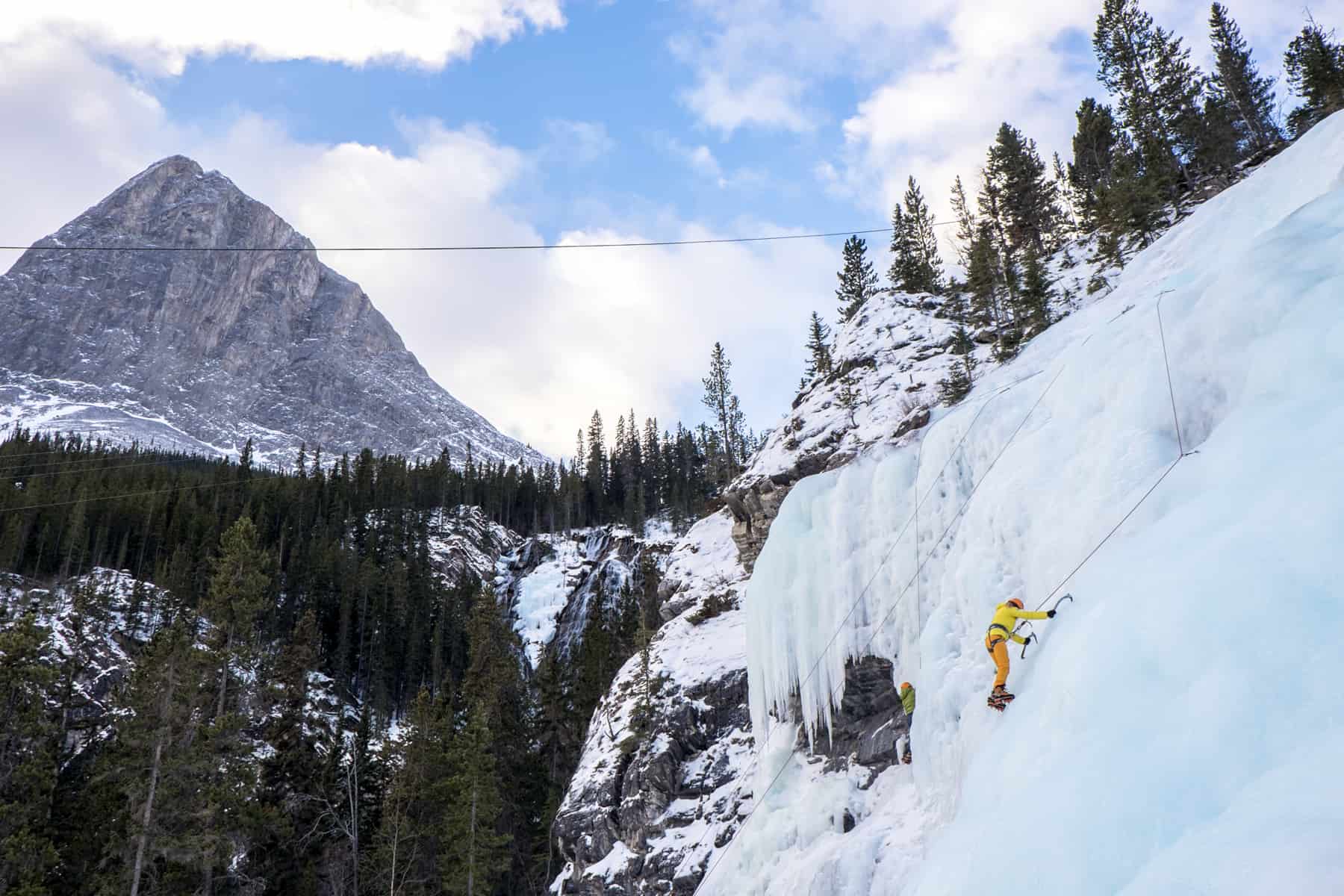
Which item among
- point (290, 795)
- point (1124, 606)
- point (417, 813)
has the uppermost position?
point (1124, 606)

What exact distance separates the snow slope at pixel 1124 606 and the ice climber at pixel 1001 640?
7.4 inches

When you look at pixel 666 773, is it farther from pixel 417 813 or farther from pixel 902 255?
pixel 902 255

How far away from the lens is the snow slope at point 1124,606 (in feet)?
11.3

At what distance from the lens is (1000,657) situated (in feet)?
22.4

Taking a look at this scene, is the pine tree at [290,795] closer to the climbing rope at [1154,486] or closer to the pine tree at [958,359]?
the climbing rope at [1154,486]

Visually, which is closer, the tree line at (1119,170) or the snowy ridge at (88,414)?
the tree line at (1119,170)

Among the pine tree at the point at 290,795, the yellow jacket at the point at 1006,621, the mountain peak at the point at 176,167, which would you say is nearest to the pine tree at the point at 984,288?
the yellow jacket at the point at 1006,621

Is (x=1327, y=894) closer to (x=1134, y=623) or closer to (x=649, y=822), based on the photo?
(x=1134, y=623)

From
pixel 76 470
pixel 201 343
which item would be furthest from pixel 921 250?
pixel 201 343

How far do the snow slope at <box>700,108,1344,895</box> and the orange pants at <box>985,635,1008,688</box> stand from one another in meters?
0.15

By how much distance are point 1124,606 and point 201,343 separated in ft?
655

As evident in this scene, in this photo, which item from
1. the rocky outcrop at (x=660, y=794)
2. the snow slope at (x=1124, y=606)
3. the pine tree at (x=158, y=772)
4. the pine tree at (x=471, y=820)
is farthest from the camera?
the pine tree at (x=471, y=820)

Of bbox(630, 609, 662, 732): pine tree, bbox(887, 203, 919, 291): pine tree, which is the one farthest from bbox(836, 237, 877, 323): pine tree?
bbox(630, 609, 662, 732): pine tree

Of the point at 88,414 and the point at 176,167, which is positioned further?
the point at 176,167
